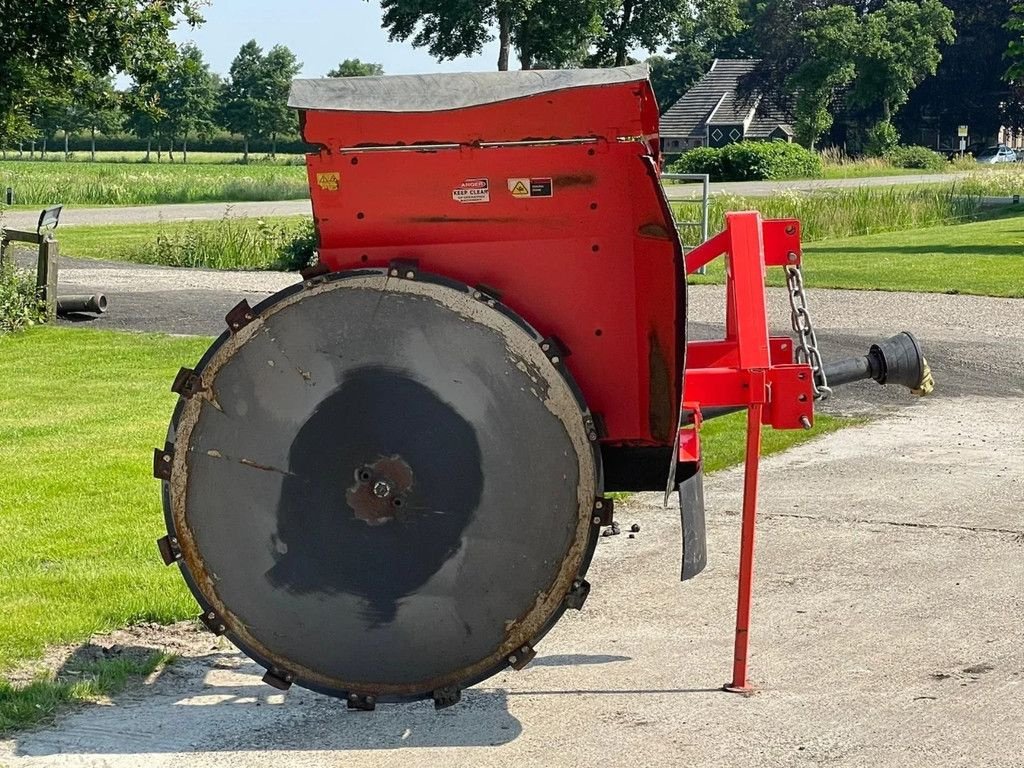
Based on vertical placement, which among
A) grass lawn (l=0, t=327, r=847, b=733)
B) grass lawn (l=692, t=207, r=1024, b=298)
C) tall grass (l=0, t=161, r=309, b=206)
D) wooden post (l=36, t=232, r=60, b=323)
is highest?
tall grass (l=0, t=161, r=309, b=206)

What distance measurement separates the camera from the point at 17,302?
15.9 m

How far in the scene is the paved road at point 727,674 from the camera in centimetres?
443

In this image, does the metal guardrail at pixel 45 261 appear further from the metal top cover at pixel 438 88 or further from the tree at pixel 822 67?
the tree at pixel 822 67

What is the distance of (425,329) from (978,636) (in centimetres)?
250

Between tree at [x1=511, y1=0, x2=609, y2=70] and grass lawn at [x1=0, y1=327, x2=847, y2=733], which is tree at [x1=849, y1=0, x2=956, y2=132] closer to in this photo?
tree at [x1=511, y1=0, x2=609, y2=70]

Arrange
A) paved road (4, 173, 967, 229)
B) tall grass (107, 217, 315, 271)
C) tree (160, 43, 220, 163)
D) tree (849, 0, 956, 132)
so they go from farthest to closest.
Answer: tree (160, 43, 220, 163) → tree (849, 0, 956, 132) → paved road (4, 173, 967, 229) → tall grass (107, 217, 315, 271)

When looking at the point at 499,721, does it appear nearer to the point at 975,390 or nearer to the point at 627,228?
the point at 627,228

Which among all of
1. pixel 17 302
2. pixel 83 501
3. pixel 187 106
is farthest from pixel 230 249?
pixel 187 106

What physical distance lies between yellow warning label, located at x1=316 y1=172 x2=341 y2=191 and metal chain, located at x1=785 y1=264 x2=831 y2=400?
155 centimetres

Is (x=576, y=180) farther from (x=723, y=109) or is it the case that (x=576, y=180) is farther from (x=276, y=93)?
(x=276, y=93)

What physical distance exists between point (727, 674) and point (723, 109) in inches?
3726

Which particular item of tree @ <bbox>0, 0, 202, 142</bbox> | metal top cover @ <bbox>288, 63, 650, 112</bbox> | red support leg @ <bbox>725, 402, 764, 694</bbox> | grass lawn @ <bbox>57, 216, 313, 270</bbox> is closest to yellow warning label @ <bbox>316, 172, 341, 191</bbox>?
metal top cover @ <bbox>288, 63, 650, 112</bbox>

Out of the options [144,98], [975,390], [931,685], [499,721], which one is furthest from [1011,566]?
[144,98]

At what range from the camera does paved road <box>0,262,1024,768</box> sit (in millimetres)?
4430
